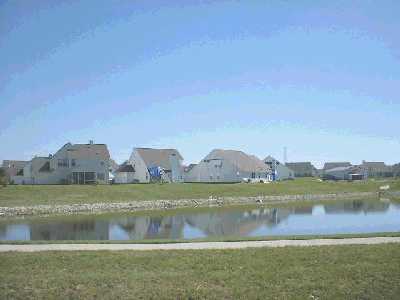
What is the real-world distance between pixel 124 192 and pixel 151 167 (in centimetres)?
2347

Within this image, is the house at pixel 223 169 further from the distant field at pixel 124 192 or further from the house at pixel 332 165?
the house at pixel 332 165

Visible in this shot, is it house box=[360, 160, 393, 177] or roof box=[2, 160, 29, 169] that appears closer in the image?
roof box=[2, 160, 29, 169]

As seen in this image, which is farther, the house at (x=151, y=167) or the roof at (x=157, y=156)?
the roof at (x=157, y=156)

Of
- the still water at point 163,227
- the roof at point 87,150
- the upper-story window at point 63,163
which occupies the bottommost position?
the still water at point 163,227

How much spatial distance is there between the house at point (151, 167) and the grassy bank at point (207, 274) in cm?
6057

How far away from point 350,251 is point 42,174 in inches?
2361

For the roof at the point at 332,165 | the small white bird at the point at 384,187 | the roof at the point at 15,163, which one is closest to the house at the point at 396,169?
the roof at the point at 332,165

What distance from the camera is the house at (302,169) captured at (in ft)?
470

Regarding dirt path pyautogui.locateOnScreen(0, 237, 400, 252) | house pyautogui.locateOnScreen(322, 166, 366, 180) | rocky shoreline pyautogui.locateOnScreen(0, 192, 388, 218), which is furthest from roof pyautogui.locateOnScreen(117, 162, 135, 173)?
house pyautogui.locateOnScreen(322, 166, 366, 180)

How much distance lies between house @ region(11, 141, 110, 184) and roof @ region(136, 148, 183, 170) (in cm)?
938

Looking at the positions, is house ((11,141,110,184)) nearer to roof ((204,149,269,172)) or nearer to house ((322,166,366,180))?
roof ((204,149,269,172))

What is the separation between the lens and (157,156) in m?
77.6

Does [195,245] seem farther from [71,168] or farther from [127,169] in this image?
[127,169]

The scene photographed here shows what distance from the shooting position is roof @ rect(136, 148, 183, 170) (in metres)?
75.2
